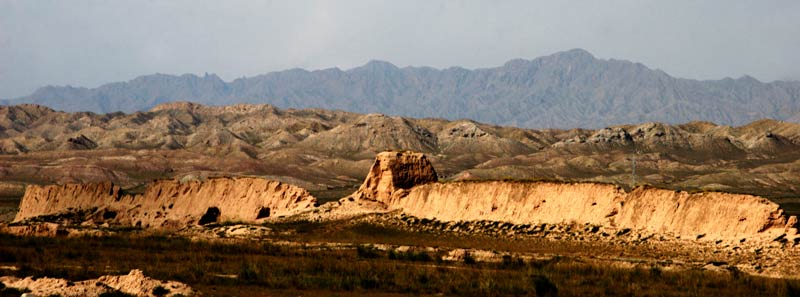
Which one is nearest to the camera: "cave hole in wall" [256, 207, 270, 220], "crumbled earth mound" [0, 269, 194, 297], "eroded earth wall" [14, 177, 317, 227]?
"crumbled earth mound" [0, 269, 194, 297]

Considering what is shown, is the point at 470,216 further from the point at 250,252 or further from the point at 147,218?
the point at 147,218

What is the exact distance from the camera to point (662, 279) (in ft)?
112

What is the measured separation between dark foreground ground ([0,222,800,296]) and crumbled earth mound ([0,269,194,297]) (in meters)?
1.39

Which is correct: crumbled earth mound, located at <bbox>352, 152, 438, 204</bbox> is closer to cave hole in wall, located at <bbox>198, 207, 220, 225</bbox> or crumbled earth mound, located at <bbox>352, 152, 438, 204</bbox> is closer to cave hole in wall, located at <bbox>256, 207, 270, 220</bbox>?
cave hole in wall, located at <bbox>256, 207, 270, 220</bbox>

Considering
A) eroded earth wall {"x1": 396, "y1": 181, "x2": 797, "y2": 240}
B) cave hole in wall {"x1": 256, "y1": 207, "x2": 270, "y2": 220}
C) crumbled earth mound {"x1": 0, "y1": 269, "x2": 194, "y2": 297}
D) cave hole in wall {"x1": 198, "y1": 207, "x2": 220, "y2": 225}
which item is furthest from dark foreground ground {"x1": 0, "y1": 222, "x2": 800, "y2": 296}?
cave hole in wall {"x1": 198, "y1": 207, "x2": 220, "y2": 225}

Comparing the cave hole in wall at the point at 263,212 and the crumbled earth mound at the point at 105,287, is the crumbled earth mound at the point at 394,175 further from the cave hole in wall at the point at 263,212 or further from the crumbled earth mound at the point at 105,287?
the crumbled earth mound at the point at 105,287

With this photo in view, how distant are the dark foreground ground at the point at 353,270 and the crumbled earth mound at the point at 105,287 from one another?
139 cm

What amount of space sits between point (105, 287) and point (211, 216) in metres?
45.6

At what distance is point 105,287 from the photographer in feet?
88.2

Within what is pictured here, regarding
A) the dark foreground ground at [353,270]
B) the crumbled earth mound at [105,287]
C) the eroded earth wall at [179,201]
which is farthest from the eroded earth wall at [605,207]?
the crumbled earth mound at [105,287]

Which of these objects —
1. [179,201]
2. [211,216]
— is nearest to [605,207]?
[211,216]

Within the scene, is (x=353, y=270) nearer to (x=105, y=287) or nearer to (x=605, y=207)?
(x=105, y=287)

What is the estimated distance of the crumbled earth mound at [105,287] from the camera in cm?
2628

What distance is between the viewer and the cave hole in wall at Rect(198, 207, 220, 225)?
233 ft
